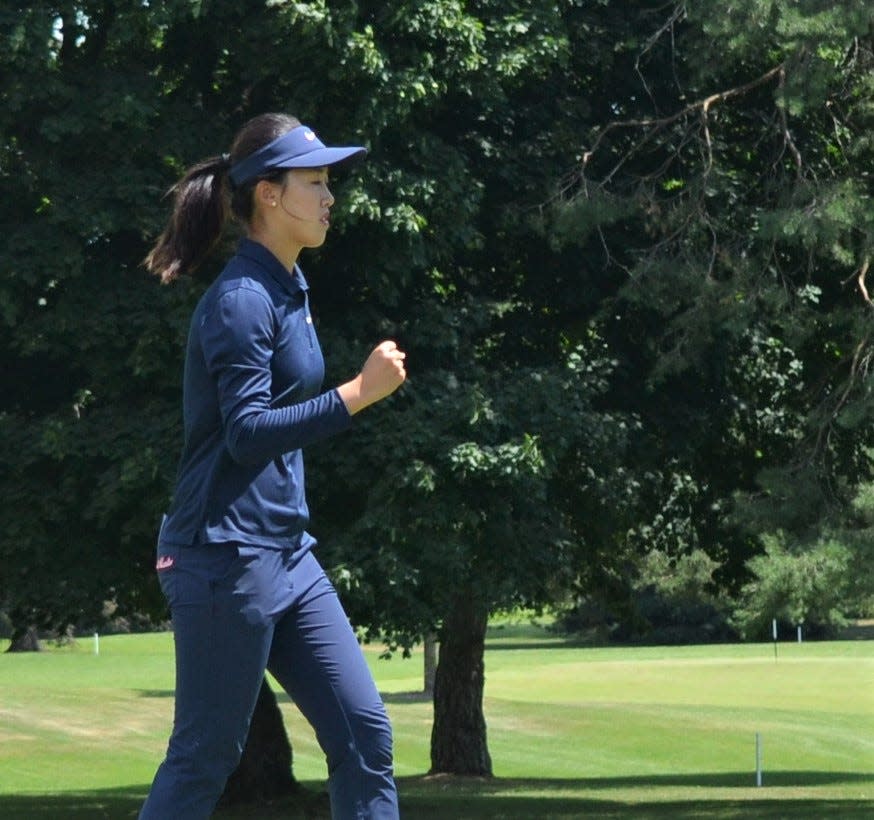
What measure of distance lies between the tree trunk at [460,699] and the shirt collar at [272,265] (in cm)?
1577

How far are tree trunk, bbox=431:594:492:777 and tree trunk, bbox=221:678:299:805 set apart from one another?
→ 7.74ft

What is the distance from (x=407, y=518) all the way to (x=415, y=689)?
33242mm

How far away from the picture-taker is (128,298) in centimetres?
1425

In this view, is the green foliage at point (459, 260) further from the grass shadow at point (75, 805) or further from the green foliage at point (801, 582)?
the grass shadow at point (75, 805)

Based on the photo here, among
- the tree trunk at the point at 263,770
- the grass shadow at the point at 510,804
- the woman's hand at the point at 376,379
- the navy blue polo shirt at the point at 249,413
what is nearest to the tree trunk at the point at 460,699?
the grass shadow at the point at 510,804

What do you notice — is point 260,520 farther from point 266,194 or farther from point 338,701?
point 266,194

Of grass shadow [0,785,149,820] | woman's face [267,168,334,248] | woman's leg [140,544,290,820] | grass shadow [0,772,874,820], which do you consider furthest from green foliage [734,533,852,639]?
grass shadow [0,785,149,820]

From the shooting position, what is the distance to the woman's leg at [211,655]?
3.79 metres

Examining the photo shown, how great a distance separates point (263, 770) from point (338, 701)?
50.5ft

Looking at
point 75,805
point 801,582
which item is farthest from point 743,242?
point 75,805

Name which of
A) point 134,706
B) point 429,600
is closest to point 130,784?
point 134,706

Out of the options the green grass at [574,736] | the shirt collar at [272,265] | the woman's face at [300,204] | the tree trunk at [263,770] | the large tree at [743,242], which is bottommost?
the green grass at [574,736]

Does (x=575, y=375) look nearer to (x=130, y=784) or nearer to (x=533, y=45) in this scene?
(x=533, y=45)

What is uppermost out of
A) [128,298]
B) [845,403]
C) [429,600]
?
[128,298]
